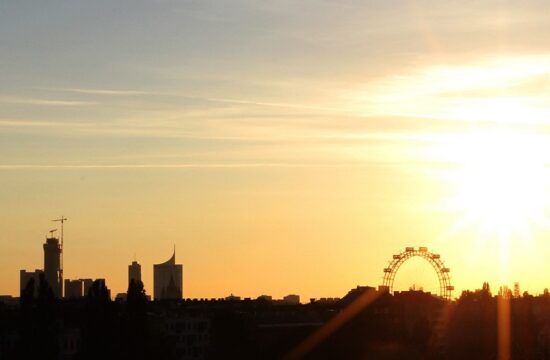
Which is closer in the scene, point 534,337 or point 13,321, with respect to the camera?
point 13,321

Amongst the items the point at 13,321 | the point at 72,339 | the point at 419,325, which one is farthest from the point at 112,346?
the point at 419,325

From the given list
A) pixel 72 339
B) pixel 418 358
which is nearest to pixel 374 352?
pixel 418 358

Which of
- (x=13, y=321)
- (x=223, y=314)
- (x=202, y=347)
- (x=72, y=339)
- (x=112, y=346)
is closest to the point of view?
(x=112, y=346)

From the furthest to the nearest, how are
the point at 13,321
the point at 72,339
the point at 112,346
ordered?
the point at 72,339
the point at 13,321
the point at 112,346

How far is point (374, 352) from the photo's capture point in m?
180

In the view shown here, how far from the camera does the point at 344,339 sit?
186 m

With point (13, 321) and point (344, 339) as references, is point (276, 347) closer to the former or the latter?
point (344, 339)

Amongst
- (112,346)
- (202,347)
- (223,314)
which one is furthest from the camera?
(202,347)

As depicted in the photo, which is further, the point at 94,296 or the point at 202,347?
the point at 202,347

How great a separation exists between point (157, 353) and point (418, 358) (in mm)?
49324

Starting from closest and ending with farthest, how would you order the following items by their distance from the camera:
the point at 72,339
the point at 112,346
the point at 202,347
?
the point at 112,346
the point at 72,339
the point at 202,347

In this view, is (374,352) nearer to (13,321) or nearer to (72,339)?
(72,339)

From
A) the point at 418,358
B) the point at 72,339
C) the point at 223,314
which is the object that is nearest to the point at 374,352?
the point at 418,358

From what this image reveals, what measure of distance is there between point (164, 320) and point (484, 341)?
3905 cm
